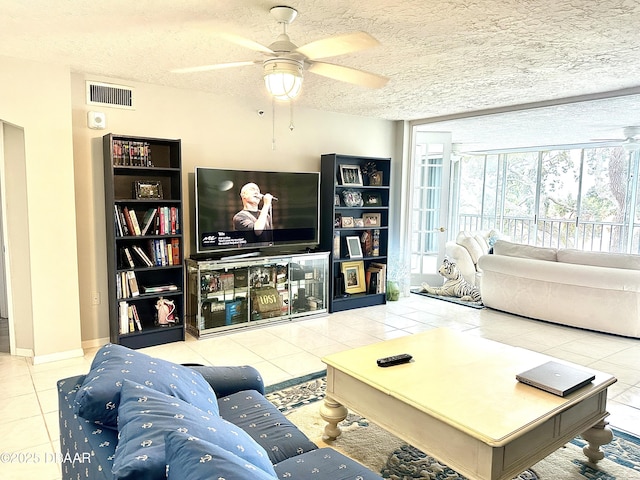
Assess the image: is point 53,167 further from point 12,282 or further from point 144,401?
point 144,401

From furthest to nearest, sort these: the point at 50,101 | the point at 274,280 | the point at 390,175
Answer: the point at 390,175, the point at 274,280, the point at 50,101

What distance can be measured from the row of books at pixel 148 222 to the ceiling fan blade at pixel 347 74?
2151mm

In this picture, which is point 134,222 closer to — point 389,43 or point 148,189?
point 148,189

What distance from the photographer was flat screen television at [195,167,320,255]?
4.36 m

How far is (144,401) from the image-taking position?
1361 millimetres

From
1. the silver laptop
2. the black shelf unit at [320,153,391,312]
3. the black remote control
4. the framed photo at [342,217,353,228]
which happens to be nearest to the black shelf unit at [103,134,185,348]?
the black shelf unit at [320,153,391,312]

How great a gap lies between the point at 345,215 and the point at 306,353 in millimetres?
2184

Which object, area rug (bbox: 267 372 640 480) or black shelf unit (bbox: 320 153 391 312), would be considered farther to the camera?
black shelf unit (bbox: 320 153 391 312)

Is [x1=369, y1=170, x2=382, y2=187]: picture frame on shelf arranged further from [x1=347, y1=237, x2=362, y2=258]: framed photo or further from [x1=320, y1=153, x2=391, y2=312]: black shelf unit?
[x1=347, y1=237, x2=362, y2=258]: framed photo

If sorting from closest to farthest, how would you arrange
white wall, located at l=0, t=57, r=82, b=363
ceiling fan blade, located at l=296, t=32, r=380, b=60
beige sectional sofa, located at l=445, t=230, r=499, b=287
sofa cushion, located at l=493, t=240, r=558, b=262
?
ceiling fan blade, located at l=296, t=32, r=380, b=60, white wall, located at l=0, t=57, r=82, b=363, sofa cushion, located at l=493, t=240, r=558, b=262, beige sectional sofa, located at l=445, t=230, r=499, b=287

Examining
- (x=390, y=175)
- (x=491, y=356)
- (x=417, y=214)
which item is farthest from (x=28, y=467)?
(x=417, y=214)

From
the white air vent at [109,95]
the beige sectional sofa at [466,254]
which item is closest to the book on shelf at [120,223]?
the white air vent at [109,95]

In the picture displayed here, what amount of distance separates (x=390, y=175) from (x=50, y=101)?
147 inches

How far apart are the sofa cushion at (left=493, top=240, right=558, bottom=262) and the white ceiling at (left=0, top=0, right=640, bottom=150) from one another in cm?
158
